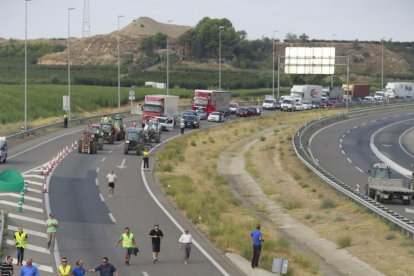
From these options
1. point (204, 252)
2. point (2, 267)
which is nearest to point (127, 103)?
point (204, 252)

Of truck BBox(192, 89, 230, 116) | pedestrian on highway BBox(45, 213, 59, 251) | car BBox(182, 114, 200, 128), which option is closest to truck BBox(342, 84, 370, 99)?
truck BBox(192, 89, 230, 116)

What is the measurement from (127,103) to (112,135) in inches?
2107

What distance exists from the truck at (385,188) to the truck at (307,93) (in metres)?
Answer: 78.9

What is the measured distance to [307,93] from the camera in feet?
422

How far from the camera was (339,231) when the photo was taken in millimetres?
39406

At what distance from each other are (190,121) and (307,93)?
40.5m

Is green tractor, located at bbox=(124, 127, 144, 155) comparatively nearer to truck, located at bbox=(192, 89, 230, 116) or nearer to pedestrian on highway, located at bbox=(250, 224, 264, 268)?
pedestrian on highway, located at bbox=(250, 224, 264, 268)

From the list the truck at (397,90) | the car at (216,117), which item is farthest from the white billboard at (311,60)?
the truck at (397,90)

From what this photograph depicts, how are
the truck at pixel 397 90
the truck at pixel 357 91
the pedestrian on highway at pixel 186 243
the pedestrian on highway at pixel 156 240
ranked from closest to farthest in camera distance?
1. the pedestrian on highway at pixel 156 240
2. the pedestrian on highway at pixel 186 243
3. the truck at pixel 357 91
4. the truck at pixel 397 90

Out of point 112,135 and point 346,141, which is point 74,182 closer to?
point 112,135

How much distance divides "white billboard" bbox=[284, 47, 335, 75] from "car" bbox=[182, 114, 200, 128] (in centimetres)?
2065

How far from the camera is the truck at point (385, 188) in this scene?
44844mm

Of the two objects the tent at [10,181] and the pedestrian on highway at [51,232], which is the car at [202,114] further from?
the pedestrian on highway at [51,232]

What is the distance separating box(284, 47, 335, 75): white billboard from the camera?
4218 inches
